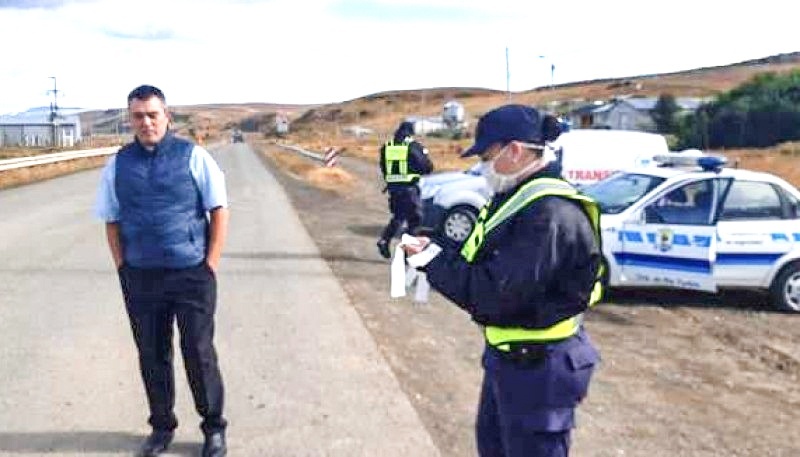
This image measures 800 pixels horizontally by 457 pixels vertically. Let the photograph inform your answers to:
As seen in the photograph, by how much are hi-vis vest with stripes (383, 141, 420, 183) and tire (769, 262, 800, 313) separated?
182 inches

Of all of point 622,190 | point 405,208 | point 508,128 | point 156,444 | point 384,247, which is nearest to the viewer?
point 508,128

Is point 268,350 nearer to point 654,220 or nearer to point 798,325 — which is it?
point 654,220

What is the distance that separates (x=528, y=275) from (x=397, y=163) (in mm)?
10132

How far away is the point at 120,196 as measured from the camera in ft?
17.1

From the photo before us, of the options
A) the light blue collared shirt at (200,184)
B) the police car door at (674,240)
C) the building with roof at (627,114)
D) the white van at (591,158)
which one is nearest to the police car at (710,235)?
the police car door at (674,240)

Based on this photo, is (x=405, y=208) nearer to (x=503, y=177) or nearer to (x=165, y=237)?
(x=165, y=237)

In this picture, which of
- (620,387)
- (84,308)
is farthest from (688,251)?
(84,308)

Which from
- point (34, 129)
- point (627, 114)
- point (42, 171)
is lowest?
point (42, 171)

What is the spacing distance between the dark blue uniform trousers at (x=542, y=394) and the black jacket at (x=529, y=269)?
13cm

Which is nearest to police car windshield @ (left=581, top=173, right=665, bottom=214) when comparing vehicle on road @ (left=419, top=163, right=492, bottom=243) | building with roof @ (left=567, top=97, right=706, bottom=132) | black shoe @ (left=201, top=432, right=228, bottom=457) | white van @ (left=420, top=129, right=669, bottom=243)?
vehicle on road @ (left=419, top=163, right=492, bottom=243)

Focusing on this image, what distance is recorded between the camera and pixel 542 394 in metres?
3.52

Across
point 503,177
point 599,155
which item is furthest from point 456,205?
point 503,177

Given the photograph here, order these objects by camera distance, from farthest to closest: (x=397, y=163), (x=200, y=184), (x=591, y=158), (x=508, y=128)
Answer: (x=591, y=158), (x=397, y=163), (x=200, y=184), (x=508, y=128)

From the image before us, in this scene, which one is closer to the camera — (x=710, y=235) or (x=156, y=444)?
(x=156, y=444)
